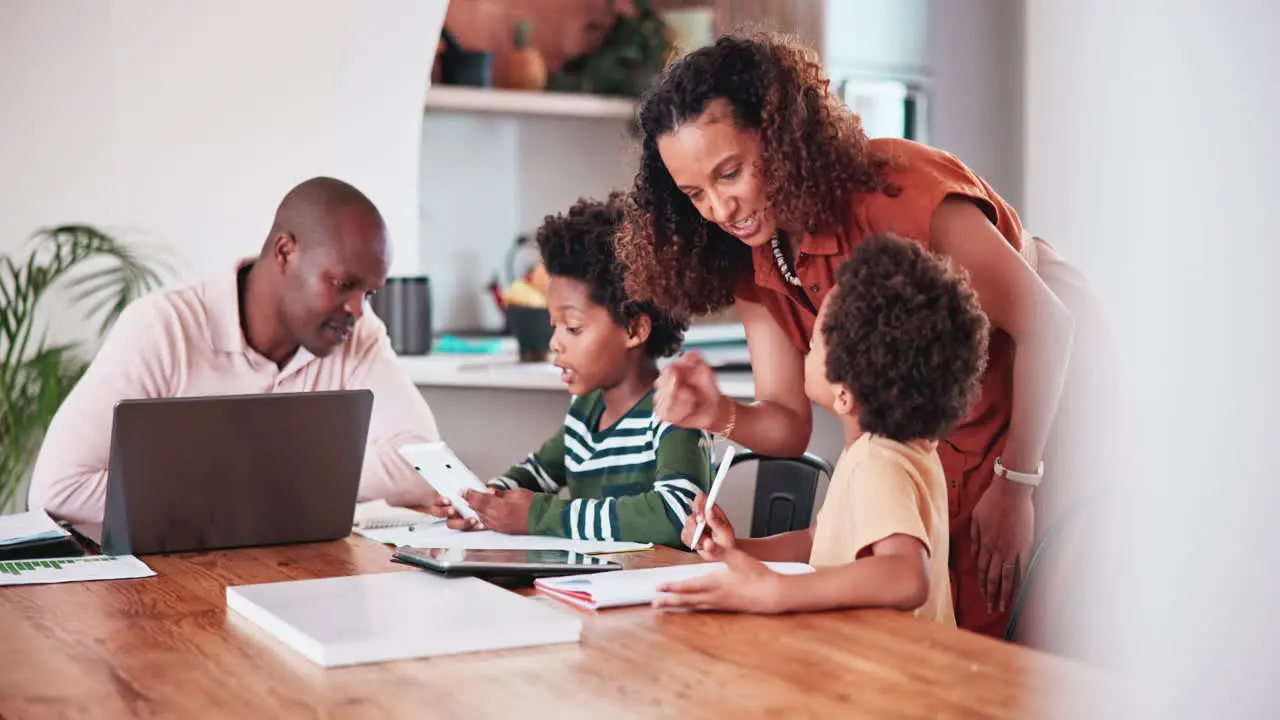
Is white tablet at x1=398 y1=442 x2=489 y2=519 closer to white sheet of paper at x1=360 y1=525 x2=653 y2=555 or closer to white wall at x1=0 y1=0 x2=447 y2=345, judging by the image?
white sheet of paper at x1=360 y1=525 x2=653 y2=555

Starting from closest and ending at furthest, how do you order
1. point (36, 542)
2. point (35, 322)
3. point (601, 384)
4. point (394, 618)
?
point (394, 618), point (36, 542), point (601, 384), point (35, 322)

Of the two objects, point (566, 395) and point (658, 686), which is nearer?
point (658, 686)

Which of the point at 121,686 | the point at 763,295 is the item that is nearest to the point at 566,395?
the point at 763,295

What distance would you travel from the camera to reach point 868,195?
167 cm

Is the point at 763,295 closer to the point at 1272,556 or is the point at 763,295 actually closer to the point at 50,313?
the point at 1272,556

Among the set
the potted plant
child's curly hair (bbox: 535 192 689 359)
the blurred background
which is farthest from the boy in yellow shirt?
the potted plant

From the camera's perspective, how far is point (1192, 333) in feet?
0.95

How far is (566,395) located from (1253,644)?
3.16 metres

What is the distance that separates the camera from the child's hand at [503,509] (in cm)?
186

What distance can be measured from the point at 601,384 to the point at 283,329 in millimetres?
582

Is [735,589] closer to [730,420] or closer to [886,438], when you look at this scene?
[886,438]

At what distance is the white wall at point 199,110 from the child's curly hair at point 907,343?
245 centimetres

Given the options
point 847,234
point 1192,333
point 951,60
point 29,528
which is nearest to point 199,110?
point 29,528

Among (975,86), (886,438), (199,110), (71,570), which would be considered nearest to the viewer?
(886,438)
